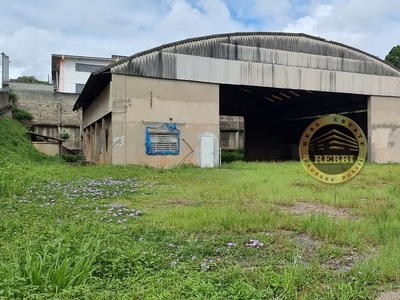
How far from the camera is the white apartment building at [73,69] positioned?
36.9m

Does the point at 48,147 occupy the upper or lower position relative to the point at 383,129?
lower

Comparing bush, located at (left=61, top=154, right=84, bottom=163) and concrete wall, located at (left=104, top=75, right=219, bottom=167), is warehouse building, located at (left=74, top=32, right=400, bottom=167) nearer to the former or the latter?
concrete wall, located at (left=104, top=75, right=219, bottom=167)

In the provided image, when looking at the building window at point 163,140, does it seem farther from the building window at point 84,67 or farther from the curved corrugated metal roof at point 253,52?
the building window at point 84,67

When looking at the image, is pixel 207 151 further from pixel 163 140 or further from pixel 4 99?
pixel 4 99

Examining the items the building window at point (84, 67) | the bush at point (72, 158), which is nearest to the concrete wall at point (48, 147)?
the bush at point (72, 158)

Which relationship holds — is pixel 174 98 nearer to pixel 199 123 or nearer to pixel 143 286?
pixel 199 123

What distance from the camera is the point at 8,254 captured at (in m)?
3.11

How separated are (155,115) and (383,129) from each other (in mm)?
11971

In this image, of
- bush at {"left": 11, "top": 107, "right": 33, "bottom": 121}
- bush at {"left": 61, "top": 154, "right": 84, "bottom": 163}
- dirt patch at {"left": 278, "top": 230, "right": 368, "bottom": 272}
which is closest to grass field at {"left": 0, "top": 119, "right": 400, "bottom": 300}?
dirt patch at {"left": 278, "top": 230, "right": 368, "bottom": 272}

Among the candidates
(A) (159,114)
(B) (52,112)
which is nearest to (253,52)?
(A) (159,114)

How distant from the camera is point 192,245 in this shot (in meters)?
3.71

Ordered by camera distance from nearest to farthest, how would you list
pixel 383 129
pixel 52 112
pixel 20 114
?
pixel 383 129
pixel 20 114
pixel 52 112

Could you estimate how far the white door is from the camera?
15031mm

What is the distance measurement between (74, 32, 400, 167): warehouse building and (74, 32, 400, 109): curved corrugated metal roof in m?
0.04
